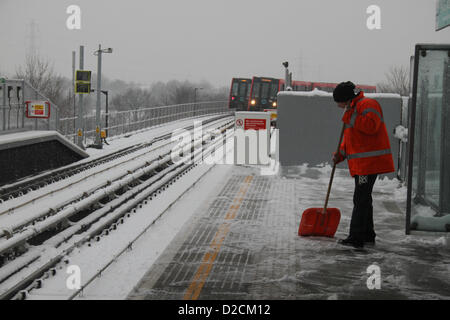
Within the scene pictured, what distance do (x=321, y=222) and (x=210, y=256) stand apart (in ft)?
5.84

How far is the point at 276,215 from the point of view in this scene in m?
9.64

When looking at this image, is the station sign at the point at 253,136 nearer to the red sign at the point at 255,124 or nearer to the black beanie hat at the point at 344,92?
the red sign at the point at 255,124

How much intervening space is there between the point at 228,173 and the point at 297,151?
1.76 meters

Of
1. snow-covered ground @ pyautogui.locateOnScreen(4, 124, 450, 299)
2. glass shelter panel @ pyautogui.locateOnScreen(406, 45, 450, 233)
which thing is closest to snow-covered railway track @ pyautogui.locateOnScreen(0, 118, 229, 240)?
snow-covered ground @ pyautogui.locateOnScreen(4, 124, 450, 299)

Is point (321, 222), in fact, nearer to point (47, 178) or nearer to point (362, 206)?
point (362, 206)

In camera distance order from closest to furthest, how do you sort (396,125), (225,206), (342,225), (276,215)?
(342,225) < (276,215) < (225,206) < (396,125)

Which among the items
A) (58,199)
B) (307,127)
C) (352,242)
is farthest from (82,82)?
(352,242)

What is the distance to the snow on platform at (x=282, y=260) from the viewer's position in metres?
5.89

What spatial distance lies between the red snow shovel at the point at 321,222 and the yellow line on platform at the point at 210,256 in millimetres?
1060

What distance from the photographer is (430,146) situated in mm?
7496

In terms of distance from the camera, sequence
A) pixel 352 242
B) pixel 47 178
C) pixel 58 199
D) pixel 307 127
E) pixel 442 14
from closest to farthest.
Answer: pixel 442 14 → pixel 352 242 → pixel 58 199 → pixel 307 127 → pixel 47 178

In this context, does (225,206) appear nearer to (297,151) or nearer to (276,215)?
(276,215)

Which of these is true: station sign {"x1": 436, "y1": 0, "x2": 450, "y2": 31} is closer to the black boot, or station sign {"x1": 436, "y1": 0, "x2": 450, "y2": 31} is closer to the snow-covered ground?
the snow-covered ground
